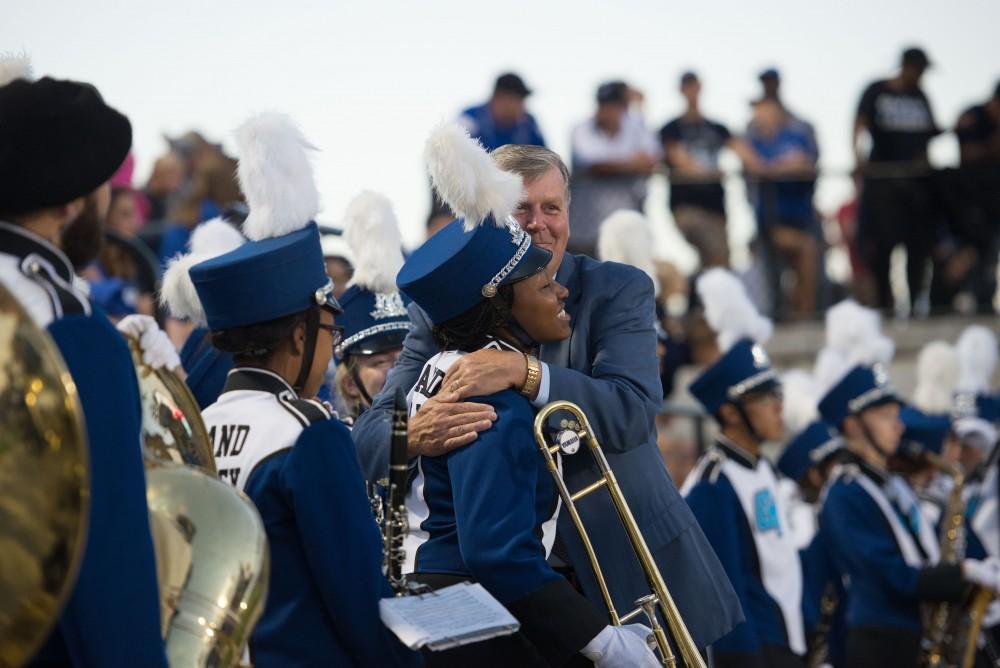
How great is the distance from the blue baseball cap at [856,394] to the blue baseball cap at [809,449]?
0.25 meters

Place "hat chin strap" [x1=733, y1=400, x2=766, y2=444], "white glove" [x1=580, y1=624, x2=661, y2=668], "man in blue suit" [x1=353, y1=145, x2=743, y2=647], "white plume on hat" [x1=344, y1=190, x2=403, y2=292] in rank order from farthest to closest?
1. "hat chin strap" [x1=733, y1=400, x2=766, y2=444]
2. "white plume on hat" [x1=344, y1=190, x2=403, y2=292]
3. "man in blue suit" [x1=353, y1=145, x2=743, y2=647]
4. "white glove" [x1=580, y1=624, x2=661, y2=668]

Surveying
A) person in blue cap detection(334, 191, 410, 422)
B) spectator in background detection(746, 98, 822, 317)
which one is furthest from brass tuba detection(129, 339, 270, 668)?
spectator in background detection(746, 98, 822, 317)

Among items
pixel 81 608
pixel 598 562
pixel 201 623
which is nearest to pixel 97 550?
pixel 81 608

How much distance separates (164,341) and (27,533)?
132 cm

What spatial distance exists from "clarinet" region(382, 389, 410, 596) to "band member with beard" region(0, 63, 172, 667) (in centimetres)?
89

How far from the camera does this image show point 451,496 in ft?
14.1

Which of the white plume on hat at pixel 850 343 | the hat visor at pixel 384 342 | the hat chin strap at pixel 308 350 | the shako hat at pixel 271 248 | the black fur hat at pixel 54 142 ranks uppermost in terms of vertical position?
the black fur hat at pixel 54 142

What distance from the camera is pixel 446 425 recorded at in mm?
4148

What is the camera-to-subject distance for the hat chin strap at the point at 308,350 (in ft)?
13.0

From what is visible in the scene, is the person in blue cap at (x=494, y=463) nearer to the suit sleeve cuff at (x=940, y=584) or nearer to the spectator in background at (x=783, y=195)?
the suit sleeve cuff at (x=940, y=584)

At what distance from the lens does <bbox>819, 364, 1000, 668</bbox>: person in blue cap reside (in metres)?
8.60

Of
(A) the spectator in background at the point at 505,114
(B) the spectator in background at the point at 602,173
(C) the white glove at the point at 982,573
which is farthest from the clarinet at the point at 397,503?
(B) the spectator in background at the point at 602,173

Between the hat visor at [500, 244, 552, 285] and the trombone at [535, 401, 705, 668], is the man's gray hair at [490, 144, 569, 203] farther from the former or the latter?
the trombone at [535, 401, 705, 668]

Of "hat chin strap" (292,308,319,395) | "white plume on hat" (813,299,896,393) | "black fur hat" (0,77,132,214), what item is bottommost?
"white plume on hat" (813,299,896,393)
